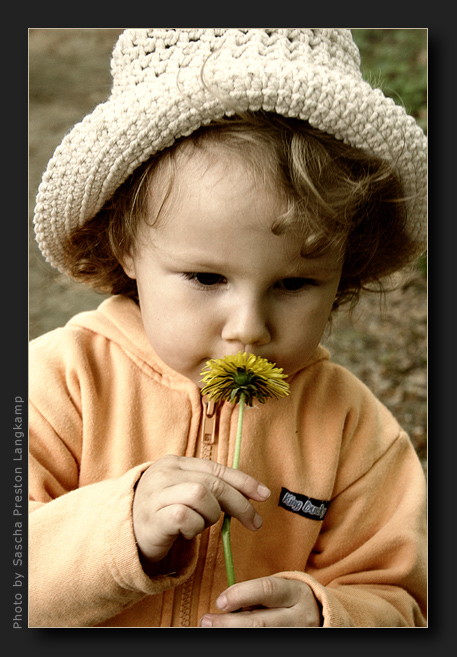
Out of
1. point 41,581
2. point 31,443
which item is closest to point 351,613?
point 41,581

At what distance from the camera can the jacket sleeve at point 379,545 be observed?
4.68ft

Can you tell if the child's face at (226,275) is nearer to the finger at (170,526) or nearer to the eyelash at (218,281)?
the eyelash at (218,281)

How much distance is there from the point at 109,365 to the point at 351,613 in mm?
632

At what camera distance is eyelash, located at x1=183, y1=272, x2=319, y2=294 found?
1181 mm

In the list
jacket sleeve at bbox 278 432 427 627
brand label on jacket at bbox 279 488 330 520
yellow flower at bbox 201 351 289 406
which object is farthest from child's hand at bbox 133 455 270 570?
jacket sleeve at bbox 278 432 427 627

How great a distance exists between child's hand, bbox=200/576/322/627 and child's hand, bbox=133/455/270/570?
0.46 feet

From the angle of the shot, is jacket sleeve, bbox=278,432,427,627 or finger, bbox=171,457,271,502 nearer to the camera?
finger, bbox=171,457,271,502

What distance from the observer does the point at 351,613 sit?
52.2 inches

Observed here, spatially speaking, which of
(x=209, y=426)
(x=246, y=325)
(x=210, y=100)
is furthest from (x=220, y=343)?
(x=210, y=100)

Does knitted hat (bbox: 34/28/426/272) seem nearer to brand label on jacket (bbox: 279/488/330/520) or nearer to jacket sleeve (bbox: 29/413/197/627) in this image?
jacket sleeve (bbox: 29/413/197/627)

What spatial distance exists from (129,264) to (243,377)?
378 millimetres

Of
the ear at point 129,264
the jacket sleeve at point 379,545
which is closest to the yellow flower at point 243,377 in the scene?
the ear at point 129,264

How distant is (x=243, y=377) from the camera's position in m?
1.11

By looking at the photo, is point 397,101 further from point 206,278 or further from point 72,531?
point 72,531
